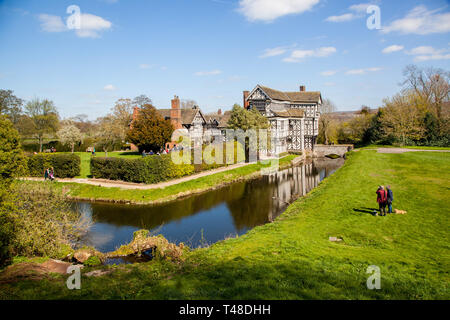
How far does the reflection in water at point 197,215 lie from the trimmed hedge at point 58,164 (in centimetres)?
768

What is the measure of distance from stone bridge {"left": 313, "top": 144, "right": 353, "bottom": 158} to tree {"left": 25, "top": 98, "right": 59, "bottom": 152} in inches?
1961

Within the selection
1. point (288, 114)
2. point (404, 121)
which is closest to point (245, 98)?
point (288, 114)

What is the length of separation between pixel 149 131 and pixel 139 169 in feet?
55.9

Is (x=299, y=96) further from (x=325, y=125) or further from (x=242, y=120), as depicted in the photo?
(x=242, y=120)

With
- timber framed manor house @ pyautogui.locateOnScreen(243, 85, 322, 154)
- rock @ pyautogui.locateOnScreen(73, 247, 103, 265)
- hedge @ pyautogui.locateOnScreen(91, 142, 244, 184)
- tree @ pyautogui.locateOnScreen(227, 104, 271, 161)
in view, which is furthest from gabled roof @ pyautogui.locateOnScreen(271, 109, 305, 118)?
rock @ pyautogui.locateOnScreen(73, 247, 103, 265)

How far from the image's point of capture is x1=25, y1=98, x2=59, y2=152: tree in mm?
49438

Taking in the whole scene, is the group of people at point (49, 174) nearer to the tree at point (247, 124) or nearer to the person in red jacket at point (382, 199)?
the tree at point (247, 124)

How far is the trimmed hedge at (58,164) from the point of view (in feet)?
90.9

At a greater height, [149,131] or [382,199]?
[149,131]

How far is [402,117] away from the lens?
48469mm

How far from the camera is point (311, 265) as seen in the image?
8672mm
